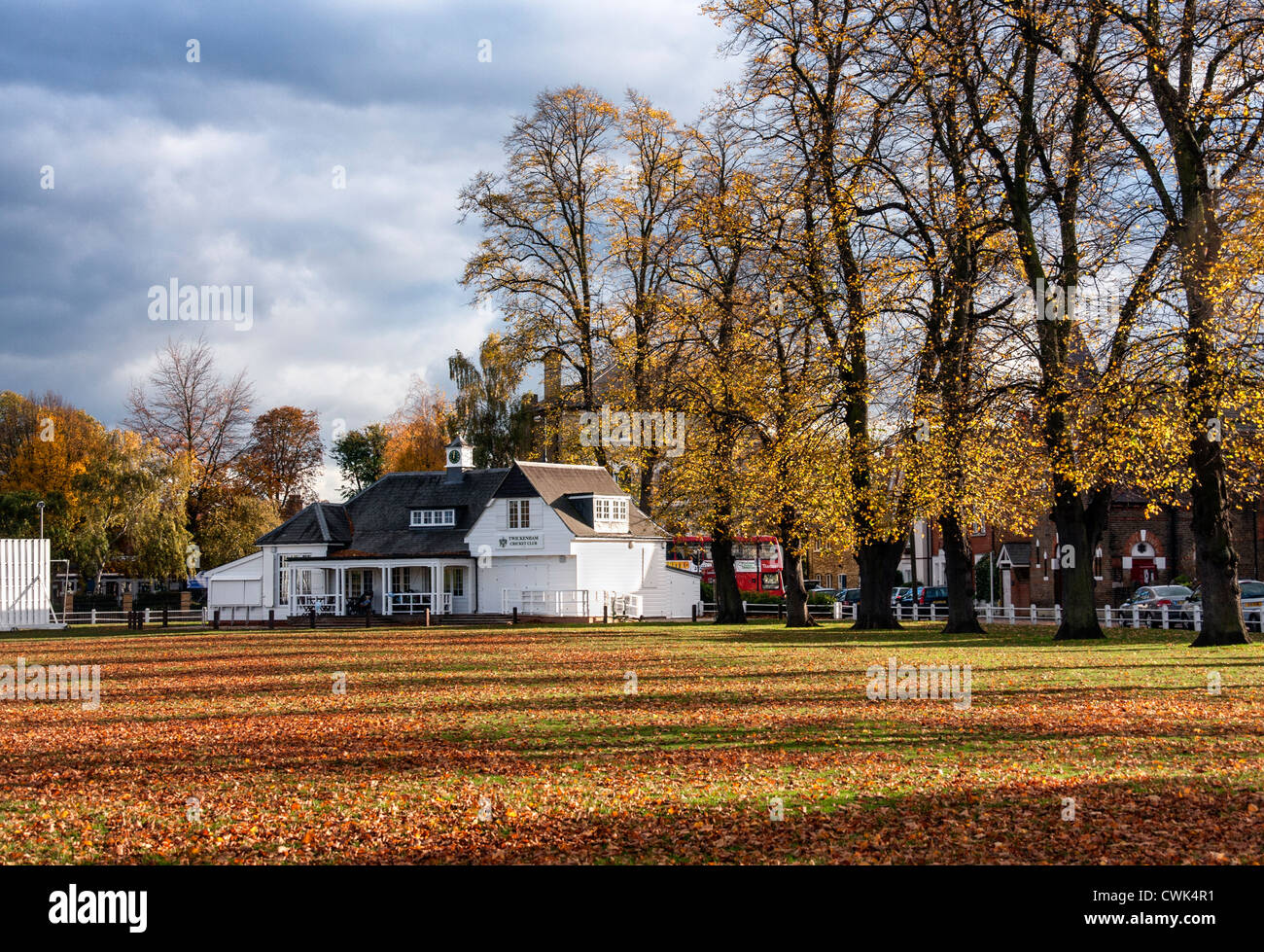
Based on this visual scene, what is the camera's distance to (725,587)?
154ft

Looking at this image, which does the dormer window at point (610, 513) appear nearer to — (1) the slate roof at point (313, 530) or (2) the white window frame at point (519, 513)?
(2) the white window frame at point (519, 513)

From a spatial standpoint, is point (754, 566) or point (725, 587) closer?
point (725, 587)

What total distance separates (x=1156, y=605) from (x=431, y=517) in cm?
3247

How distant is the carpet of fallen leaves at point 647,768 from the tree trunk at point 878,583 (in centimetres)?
1463

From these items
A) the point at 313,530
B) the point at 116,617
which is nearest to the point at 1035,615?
the point at 313,530

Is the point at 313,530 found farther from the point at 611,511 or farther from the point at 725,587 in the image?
the point at 725,587

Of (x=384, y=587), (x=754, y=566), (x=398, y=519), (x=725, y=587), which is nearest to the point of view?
(x=725, y=587)

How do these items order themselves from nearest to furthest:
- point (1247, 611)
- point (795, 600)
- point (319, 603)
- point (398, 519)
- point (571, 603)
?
point (1247, 611)
point (795, 600)
point (571, 603)
point (319, 603)
point (398, 519)

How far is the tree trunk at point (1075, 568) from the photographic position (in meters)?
29.8

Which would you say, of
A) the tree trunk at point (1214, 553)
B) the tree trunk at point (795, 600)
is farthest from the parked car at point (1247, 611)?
the tree trunk at point (795, 600)

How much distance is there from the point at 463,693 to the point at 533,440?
41.8m

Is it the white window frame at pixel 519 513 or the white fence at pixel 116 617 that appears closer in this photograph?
the white window frame at pixel 519 513

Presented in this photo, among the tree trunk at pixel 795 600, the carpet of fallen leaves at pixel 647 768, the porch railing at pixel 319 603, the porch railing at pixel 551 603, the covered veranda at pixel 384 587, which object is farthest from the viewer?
the porch railing at pixel 319 603
